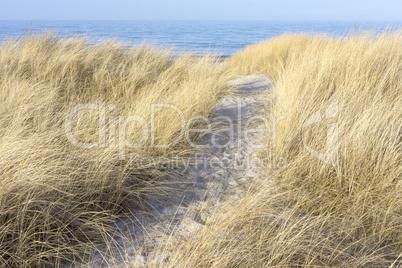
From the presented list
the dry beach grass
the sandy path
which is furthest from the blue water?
the sandy path

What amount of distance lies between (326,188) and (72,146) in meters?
1.75

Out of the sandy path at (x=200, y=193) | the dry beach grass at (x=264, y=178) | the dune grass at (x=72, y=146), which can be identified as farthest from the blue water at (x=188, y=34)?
the sandy path at (x=200, y=193)

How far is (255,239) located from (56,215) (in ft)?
3.49

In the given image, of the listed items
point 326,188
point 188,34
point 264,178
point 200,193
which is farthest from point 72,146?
point 188,34

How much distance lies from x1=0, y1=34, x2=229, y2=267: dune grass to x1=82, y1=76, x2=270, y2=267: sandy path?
4.8 inches

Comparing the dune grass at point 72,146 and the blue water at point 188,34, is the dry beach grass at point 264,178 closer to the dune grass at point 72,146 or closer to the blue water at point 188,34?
the dune grass at point 72,146

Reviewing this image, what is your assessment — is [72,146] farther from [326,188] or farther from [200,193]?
[326,188]

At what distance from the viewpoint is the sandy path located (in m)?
1.52

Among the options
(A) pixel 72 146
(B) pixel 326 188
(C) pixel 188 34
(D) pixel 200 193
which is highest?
(C) pixel 188 34

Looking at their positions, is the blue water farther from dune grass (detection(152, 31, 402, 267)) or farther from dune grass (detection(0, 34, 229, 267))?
dune grass (detection(152, 31, 402, 267))

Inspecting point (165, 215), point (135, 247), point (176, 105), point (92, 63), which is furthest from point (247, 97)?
point (135, 247)

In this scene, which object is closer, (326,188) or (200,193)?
(326,188)

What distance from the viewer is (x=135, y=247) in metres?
1.55

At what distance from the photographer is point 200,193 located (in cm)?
205
